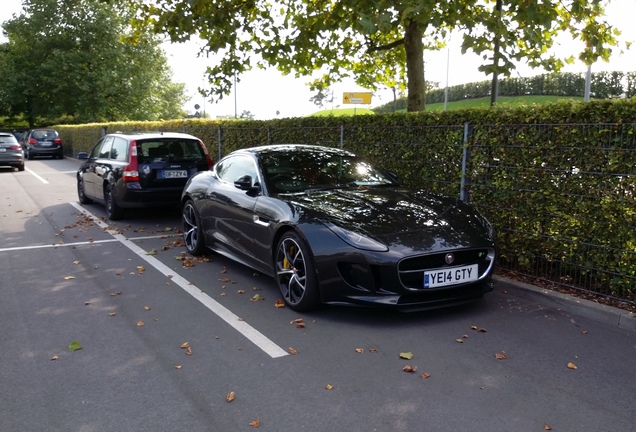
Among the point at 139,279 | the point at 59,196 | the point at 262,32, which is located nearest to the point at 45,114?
the point at 59,196

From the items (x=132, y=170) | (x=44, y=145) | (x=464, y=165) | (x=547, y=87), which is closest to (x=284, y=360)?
(x=464, y=165)

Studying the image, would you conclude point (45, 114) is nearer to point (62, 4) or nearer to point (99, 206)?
point (62, 4)

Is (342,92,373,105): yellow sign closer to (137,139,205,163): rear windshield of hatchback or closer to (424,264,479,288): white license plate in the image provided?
(137,139,205,163): rear windshield of hatchback

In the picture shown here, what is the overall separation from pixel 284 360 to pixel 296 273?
1.27m

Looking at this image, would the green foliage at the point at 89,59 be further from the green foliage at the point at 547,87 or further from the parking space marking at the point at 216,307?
the parking space marking at the point at 216,307

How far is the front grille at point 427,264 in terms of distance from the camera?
5.02 m

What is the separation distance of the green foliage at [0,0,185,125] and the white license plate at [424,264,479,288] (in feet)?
132

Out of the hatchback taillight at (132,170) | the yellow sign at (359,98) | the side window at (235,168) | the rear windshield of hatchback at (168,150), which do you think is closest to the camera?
the side window at (235,168)

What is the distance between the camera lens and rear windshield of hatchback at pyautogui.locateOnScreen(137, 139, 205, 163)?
1074cm

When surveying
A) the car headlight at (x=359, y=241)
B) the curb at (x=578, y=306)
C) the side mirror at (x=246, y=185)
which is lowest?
the curb at (x=578, y=306)

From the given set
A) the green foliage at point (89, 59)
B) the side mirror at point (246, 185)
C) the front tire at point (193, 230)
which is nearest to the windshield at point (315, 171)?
the side mirror at point (246, 185)

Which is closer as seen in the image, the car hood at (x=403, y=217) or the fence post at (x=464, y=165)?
the car hood at (x=403, y=217)

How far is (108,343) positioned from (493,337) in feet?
10.3

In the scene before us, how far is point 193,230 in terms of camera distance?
8141 millimetres
